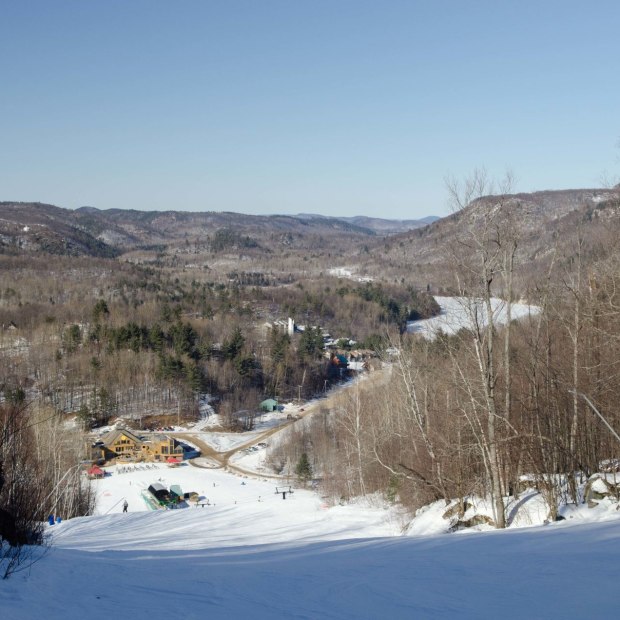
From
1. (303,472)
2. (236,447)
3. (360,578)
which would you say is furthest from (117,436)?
(360,578)

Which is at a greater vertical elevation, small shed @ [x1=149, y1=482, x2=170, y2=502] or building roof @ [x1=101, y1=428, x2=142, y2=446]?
building roof @ [x1=101, y1=428, x2=142, y2=446]

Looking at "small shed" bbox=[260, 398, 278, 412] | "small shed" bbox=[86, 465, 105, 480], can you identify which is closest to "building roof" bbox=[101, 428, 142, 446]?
"small shed" bbox=[86, 465, 105, 480]

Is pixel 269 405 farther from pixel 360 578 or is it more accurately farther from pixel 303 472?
pixel 360 578

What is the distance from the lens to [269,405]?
51.9 meters

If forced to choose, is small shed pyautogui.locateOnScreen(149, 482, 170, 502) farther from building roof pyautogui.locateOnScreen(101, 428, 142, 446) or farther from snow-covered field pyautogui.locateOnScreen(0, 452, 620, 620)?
snow-covered field pyautogui.locateOnScreen(0, 452, 620, 620)

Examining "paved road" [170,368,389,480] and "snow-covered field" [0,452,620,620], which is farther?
"paved road" [170,368,389,480]

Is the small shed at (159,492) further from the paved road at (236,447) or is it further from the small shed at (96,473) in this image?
the small shed at (96,473)

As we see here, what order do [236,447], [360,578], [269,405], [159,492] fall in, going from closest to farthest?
1. [360,578]
2. [159,492]
3. [236,447]
4. [269,405]

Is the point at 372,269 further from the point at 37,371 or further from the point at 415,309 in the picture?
the point at 37,371

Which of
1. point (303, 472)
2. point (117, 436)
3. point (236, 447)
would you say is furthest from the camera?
point (236, 447)

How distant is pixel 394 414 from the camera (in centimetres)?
2438

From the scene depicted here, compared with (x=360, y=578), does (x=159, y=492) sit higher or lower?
lower

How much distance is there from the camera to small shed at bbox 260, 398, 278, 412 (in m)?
51.8

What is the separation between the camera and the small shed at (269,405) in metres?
51.8
